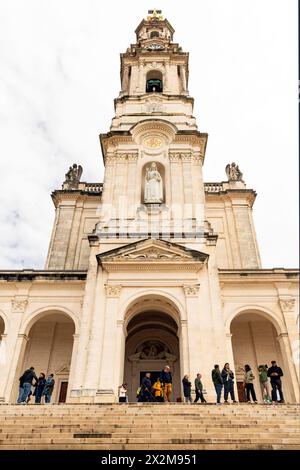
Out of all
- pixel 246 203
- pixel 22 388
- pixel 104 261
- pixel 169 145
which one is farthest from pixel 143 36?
pixel 22 388

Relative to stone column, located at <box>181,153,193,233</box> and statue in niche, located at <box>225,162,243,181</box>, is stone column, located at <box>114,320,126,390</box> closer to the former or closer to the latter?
stone column, located at <box>181,153,193,233</box>

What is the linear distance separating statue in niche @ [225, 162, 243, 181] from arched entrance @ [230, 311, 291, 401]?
1246 centimetres

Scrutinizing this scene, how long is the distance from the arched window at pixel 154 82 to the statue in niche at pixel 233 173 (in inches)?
318

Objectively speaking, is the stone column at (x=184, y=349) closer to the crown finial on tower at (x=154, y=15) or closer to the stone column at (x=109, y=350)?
the stone column at (x=109, y=350)

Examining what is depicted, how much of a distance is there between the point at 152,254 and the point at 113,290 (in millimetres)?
2657

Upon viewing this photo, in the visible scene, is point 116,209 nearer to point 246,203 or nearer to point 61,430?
point 246,203

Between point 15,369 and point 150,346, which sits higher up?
point 150,346

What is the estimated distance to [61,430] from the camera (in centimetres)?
1086

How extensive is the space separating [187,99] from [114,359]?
1987 cm

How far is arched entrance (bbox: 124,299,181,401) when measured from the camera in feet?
67.6

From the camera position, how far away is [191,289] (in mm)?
18781

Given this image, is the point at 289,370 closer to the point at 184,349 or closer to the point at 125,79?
the point at 184,349

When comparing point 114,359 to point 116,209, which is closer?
point 114,359

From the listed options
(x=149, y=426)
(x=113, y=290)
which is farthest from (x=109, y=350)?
(x=149, y=426)
